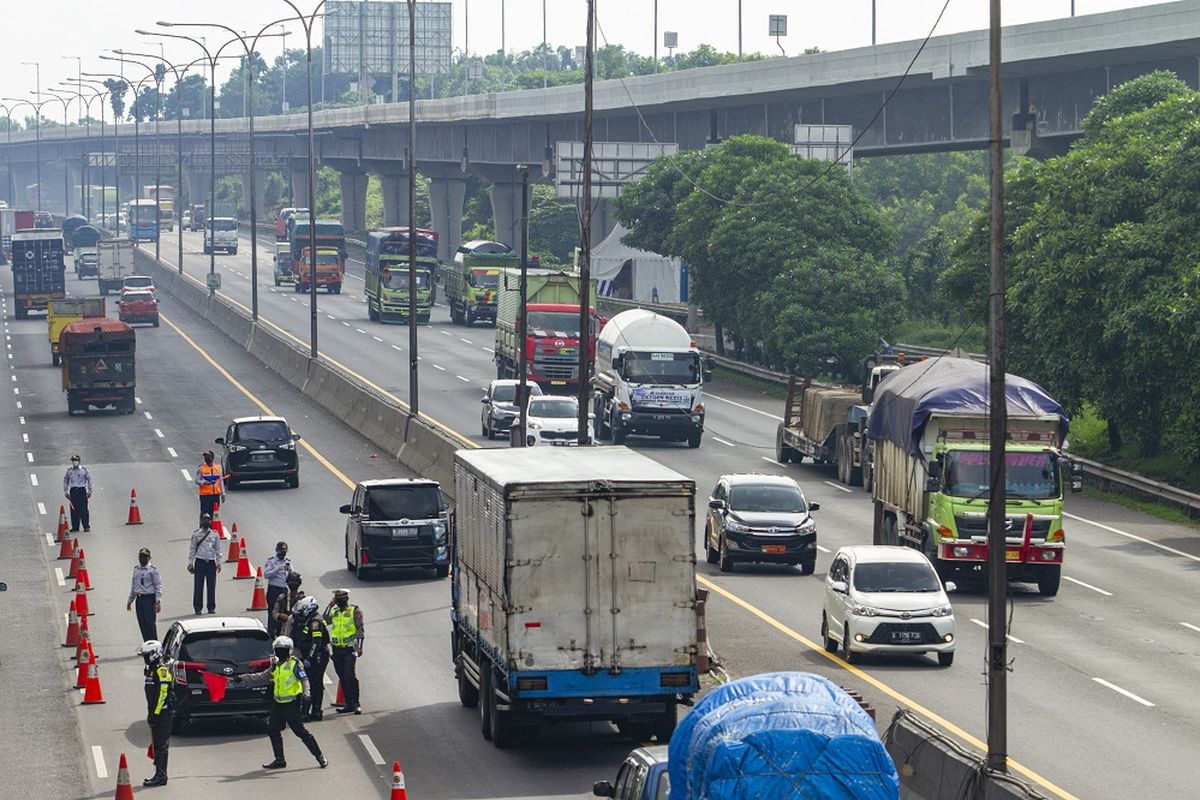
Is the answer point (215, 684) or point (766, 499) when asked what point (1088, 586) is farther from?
point (215, 684)

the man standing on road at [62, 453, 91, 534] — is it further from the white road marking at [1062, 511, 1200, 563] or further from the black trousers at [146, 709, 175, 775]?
the black trousers at [146, 709, 175, 775]

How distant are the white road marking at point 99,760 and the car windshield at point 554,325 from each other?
1724 inches

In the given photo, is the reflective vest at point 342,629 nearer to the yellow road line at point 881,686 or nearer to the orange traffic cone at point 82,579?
the yellow road line at point 881,686

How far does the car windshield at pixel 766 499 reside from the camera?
40.6 meters

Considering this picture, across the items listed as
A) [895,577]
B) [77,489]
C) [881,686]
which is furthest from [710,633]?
[77,489]

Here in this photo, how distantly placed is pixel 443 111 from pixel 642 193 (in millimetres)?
35739

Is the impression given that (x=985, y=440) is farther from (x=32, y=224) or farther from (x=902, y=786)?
(x=32, y=224)

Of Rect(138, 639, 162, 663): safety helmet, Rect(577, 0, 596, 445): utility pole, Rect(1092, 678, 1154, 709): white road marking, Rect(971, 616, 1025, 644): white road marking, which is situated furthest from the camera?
Rect(577, 0, 596, 445): utility pole

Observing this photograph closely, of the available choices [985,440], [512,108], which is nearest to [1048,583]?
[985,440]

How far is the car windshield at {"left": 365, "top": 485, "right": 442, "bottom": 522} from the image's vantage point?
130 ft

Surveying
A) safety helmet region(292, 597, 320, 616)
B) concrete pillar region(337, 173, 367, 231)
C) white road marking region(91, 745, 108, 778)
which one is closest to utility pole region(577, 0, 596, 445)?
safety helmet region(292, 597, 320, 616)

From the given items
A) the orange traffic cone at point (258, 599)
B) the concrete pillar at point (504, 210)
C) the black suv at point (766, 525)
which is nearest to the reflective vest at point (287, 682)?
the orange traffic cone at point (258, 599)

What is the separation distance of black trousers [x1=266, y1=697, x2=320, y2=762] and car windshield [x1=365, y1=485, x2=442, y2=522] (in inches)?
589

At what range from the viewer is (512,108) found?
113562mm
